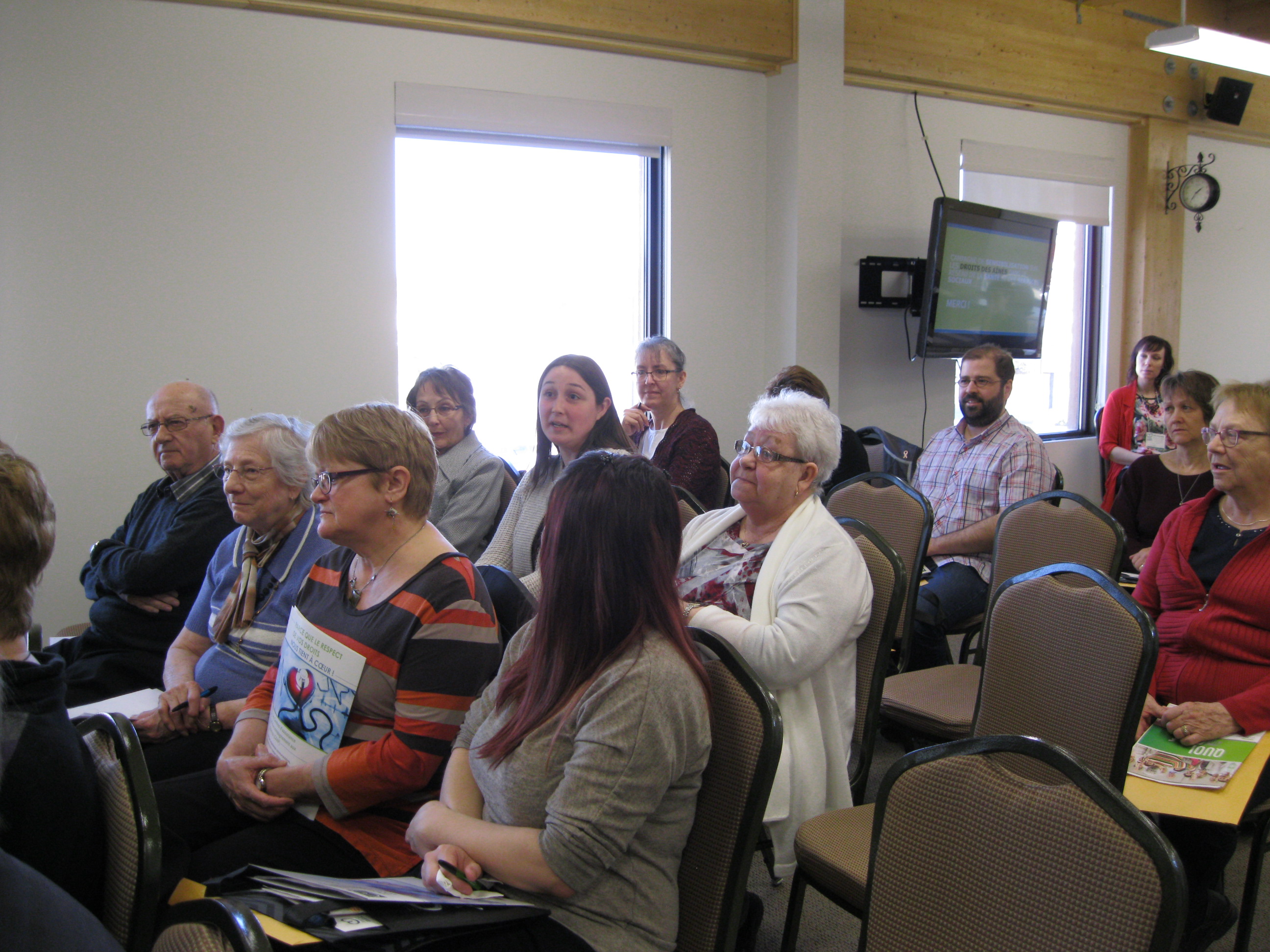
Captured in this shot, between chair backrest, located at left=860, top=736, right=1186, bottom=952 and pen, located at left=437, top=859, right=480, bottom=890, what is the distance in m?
0.52

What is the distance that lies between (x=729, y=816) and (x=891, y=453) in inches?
133

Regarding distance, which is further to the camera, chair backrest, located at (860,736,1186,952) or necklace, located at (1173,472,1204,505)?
necklace, located at (1173,472,1204,505)

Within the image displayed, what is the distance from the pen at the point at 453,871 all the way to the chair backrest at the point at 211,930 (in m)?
0.41

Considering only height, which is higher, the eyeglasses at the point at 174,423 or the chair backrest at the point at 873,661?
the eyeglasses at the point at 174,423

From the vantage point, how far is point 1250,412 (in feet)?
7.30

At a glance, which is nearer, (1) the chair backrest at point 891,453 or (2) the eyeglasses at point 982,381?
(2) the eyeglasses at point 982,381

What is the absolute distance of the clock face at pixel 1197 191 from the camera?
7180 millimetres

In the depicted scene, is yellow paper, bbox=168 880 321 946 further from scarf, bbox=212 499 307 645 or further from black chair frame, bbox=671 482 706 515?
black chair frame, bbox=671 482 706 515

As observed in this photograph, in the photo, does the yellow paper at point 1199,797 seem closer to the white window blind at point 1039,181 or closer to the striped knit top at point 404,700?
the striped knit top at point 404,700

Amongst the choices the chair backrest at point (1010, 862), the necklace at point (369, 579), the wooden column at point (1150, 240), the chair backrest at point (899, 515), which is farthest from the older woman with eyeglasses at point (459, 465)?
the wooden column at point (1150, 240)

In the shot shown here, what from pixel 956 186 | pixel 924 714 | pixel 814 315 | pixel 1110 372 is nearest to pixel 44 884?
pixel 924 714

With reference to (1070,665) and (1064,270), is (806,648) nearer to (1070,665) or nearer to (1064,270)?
(1070,665)

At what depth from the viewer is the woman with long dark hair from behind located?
1226mm

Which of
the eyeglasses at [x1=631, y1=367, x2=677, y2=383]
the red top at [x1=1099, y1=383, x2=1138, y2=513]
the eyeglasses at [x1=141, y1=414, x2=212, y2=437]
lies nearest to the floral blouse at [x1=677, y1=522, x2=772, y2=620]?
the eyeglasses at [x1=141, y1=414, x2=212, y2=437]
